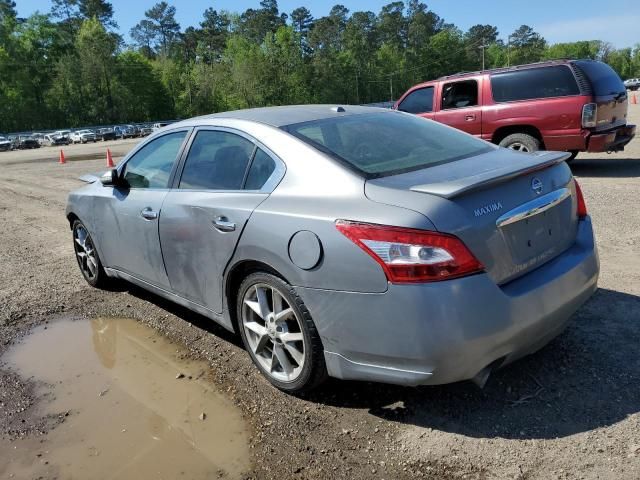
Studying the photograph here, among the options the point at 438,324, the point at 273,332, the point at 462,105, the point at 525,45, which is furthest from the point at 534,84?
the point at 525,45

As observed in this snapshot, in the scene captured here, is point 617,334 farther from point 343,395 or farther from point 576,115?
point 576,115

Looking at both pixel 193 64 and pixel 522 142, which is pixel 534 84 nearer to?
pixel 522 142

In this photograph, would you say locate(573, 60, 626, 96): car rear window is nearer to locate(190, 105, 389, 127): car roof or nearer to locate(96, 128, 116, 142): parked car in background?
locate(190, 105, 389, 127): car roof

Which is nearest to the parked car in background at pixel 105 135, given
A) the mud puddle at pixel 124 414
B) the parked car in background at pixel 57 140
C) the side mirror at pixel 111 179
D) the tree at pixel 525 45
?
the parked car in background at pixel 57 140

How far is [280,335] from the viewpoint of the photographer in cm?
310

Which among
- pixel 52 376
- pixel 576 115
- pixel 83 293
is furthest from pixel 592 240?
pixel 576 115

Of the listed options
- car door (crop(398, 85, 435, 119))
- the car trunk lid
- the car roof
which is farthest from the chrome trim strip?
car door (crop(398, 85, 435, 119))

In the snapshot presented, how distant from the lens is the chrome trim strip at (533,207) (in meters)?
2.65

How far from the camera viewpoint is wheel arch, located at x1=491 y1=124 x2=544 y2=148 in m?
9.38

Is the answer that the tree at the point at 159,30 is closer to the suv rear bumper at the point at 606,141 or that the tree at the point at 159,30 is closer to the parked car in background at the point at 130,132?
the parked car in background at the point at 130,132

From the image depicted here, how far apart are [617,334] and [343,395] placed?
182 cm

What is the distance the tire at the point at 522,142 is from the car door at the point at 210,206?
698 centimetres

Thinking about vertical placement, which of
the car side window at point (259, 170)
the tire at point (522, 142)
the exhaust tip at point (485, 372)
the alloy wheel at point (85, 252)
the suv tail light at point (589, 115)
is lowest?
the exhaust tip at point (485, 372)

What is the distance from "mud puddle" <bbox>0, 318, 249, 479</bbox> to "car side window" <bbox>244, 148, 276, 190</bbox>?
4.19 feet
